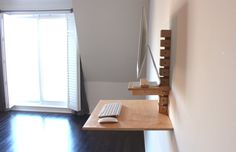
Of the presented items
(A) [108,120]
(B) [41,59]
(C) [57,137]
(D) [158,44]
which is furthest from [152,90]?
(B) [41,59]

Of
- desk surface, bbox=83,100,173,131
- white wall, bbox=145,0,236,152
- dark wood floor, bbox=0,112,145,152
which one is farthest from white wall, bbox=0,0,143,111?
white wall, bbox=145,0,236,152

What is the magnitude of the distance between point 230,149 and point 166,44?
920mm

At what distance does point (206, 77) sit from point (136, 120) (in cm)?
78

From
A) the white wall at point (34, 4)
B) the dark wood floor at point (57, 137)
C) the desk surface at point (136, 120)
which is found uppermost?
the white wall at point (34, 4)

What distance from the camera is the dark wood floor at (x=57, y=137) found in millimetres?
3322

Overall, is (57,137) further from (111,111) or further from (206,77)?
(206,77)

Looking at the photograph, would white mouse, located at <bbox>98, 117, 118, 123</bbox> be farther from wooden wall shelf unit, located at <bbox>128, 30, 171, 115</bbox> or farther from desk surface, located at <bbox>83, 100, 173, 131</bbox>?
wooden wall shelf unit, located at <bbox>128, 30, 171, 115</bbox>

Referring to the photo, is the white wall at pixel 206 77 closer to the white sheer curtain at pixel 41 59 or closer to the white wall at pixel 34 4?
the white sheer curtain at pixel 41 59

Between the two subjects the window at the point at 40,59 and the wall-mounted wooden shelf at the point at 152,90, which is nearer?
the wall-mounted wooden shelf at the point at 152,90

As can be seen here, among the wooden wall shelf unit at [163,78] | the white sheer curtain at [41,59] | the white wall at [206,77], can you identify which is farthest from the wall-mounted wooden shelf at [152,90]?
the white sheer curtain at [41,59]

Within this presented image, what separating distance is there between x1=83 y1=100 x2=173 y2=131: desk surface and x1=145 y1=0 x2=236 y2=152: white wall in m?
0.21

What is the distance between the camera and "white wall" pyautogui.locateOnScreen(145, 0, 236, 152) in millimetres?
525

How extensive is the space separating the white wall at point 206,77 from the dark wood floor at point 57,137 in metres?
2.49

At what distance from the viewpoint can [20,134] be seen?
3803 millimetres
